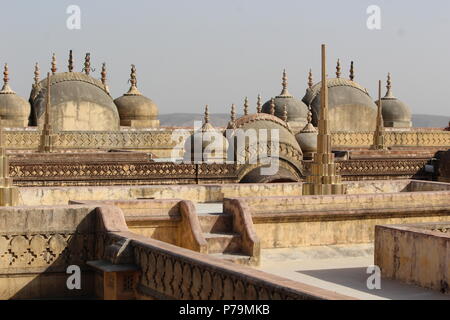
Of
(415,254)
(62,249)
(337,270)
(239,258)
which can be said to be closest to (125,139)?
(239,258)

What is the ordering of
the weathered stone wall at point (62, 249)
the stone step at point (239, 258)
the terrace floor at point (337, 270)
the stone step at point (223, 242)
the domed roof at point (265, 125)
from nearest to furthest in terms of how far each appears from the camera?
1. the weathered stone wall at point (62, 249)
2. the terrace floor at point (337, 270)
3. the stone step at point (239, 258)
4. the stone step at point (223, 242)
5. the domed roof at point (265, 125)

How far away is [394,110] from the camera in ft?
157

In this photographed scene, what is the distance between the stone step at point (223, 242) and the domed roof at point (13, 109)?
84.5 feet

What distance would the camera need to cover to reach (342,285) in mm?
11383

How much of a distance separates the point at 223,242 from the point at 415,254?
290 cm

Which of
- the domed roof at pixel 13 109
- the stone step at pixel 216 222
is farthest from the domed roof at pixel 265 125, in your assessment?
the domed roof at pixel 13 109

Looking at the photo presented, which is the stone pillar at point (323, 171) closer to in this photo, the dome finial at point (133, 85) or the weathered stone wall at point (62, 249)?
the weathered stone wall at point (62, 249)

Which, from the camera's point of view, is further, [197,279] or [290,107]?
[290,107]

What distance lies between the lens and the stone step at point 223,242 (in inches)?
508

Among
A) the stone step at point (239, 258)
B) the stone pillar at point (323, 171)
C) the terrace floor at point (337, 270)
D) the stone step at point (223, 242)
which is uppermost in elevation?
the stone pillar at point (323, 171)

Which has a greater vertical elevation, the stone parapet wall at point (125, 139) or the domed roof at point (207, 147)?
the stone parapet wall at point (125, 139)

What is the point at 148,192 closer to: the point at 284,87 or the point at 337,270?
the point at 337,270

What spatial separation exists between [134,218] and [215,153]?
12.3m
